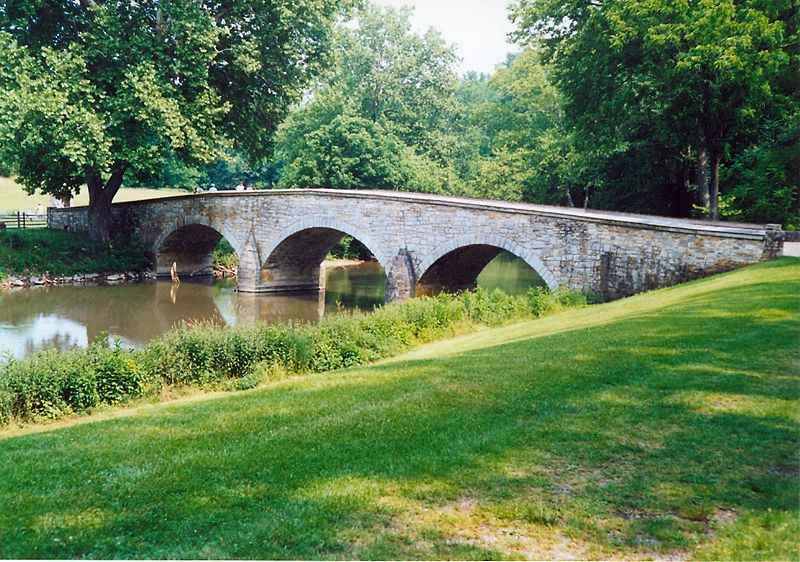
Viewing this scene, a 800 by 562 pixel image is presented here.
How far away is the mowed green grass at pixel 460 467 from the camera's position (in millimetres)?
4457

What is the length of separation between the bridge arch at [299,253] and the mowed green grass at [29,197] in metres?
21.9

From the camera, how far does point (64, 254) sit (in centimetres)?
3281

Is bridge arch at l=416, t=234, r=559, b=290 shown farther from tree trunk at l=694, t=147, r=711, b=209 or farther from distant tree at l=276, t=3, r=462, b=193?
distant tree at l=276, t=3, r=462, b=193

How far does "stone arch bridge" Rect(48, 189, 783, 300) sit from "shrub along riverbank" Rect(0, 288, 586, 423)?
245 centimetres

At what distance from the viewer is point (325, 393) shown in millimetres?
8883

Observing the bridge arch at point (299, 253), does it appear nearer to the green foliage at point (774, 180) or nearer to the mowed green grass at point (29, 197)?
the green foliage at point (774, 180)

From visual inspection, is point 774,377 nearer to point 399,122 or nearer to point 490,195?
point 490,195

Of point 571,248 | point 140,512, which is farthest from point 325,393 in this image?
point 571,248

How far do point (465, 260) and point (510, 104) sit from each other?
19784 millimetres

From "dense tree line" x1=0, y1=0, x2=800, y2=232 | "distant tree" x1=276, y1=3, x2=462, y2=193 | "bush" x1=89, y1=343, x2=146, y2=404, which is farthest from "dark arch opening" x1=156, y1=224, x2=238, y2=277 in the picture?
"bush" x1=89, y1=343, x2=146, y2=404

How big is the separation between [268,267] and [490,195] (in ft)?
50.1

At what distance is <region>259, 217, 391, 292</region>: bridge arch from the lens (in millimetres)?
28856

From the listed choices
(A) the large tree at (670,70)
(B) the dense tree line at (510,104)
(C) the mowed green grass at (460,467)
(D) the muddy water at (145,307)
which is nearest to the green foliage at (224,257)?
(D) the muddy water at (145,307)

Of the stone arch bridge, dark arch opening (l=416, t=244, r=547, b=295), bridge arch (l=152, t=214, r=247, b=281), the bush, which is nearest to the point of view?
the bush
